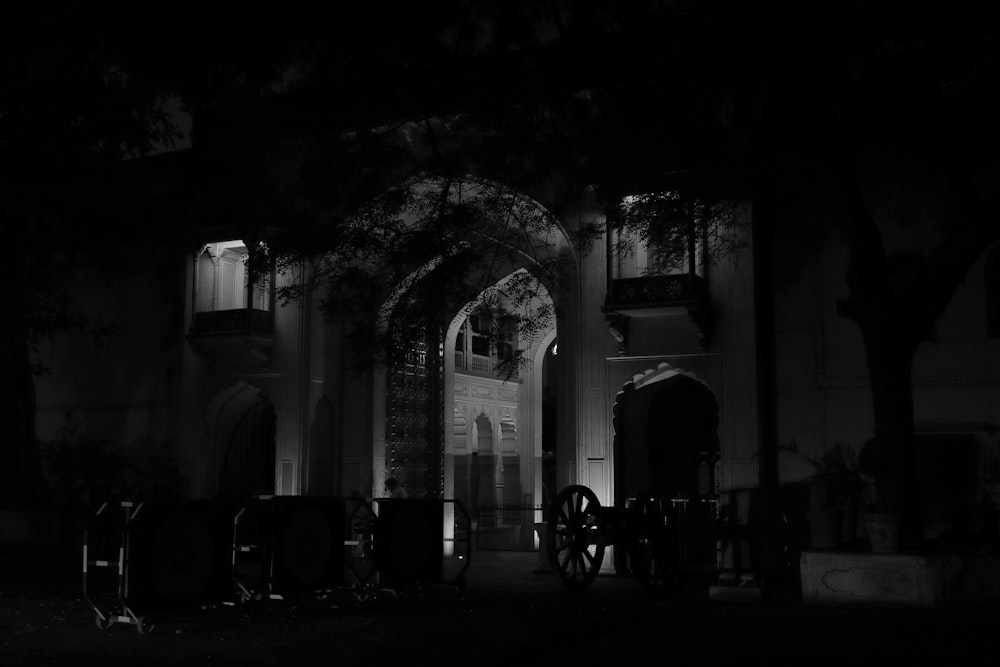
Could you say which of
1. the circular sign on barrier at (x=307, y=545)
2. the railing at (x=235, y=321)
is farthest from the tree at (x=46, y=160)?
the circular sign on barrier at (x=307, y=545)

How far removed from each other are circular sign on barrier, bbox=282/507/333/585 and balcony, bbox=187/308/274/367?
9.77 meters

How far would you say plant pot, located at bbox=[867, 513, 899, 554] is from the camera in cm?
1220

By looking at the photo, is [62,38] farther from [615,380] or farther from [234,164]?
[615,380]

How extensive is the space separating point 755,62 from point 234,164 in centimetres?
1302

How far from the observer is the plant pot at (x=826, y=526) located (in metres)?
16.2

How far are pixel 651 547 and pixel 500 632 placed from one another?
14.2ft

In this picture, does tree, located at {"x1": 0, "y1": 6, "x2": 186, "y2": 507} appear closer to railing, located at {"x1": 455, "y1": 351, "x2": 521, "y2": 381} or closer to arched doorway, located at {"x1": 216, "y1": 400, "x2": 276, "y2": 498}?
arched doorway, located at {"x1": 216, "y1": 400, "x2": 276, "y2": 498}

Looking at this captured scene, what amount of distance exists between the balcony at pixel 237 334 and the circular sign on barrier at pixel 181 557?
10892 mm

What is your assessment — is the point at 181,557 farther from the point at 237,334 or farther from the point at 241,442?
the point at 241,442

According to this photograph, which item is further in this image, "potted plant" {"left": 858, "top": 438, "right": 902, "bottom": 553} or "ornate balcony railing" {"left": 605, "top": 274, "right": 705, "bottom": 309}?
"ornate balcony railing" {"left": 605, "top": 274, "right": 705, "bottom": 309}

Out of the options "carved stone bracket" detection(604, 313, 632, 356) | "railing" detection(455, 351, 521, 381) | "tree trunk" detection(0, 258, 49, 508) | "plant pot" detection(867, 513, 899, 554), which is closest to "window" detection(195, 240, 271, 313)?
"tree trunk" detection(0, 258, 49, 508)

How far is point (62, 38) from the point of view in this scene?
14688 mm

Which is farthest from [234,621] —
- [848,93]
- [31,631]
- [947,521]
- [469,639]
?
[947,521]

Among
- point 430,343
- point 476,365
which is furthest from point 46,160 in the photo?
point 476,365
